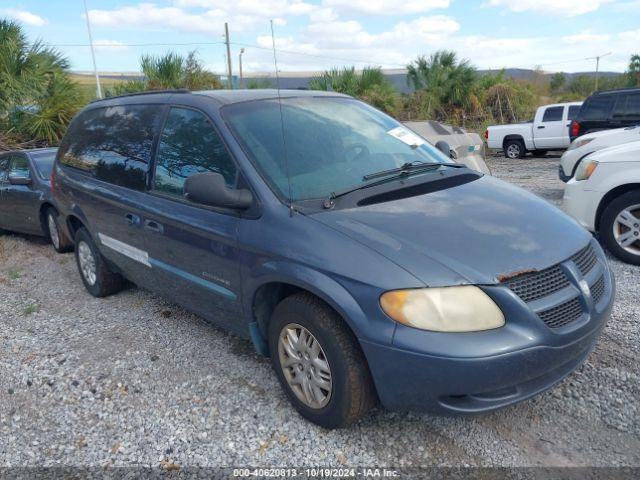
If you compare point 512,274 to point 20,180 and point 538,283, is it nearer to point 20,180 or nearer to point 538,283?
point 538,283

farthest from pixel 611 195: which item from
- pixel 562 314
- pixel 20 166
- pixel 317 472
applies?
pixel 20 166

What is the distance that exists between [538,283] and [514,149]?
15.5 meters

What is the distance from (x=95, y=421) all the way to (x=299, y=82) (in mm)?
21134

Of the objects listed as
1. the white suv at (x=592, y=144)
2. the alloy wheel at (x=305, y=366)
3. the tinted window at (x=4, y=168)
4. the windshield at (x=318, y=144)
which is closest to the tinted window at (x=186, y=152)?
the windshield at (x=318, y=144)

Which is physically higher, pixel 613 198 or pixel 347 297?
pixel 347 297

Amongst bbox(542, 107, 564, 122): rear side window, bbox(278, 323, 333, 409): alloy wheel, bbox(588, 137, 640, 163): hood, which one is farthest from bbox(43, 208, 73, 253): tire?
bbox(542, 107, 564, 122): rear side window

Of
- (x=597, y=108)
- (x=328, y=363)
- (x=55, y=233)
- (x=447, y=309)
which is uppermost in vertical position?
(x=597, y=108)

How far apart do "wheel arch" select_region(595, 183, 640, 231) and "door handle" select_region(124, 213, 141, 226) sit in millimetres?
4337

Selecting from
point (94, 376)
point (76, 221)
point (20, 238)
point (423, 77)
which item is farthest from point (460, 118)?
point (94, 376)

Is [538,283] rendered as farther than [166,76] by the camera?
No

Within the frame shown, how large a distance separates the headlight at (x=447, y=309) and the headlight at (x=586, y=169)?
378cm

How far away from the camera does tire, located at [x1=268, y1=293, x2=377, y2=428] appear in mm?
2535

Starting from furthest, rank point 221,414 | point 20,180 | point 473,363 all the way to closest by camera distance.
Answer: point 20,180 → point 221,414 → point 473,363

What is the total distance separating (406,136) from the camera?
3838 millimetres
